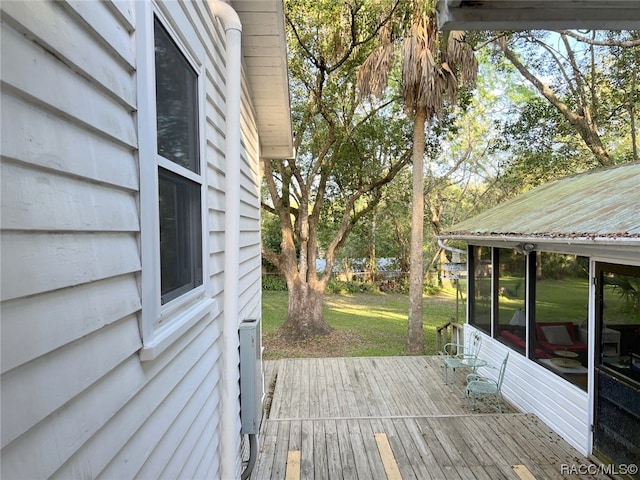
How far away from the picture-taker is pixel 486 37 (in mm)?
10812

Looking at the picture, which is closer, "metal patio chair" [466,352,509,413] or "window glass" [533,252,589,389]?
"window glass" [533,252,589,389]

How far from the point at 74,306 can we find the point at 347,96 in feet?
34.2

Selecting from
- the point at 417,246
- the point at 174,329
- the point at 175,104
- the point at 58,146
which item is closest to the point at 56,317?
the point at 58,146

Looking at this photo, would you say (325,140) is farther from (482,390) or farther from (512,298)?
(482,390)

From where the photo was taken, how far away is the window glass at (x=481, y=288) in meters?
7.15

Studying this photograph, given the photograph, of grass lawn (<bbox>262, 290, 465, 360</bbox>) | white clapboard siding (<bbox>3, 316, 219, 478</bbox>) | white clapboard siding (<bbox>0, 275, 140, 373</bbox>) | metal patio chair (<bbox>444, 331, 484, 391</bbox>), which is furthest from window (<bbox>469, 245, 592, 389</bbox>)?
white clapboard siding (<bbox>0, 275, 140, 373</bbox>)

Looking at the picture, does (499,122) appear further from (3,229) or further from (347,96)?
(3,229)

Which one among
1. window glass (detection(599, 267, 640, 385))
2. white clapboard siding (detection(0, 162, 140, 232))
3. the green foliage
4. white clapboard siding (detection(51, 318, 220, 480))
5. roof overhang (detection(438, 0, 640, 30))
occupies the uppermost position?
roof overhang (detection(438, 0, 640, 30))

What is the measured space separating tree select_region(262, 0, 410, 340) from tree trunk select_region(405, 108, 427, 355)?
5.76 ft

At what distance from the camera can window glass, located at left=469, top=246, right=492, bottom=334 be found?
23.5 feet

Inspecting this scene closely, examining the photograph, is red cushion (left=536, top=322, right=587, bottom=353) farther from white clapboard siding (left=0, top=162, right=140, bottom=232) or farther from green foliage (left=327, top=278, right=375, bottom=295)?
green foliage (left=327, top=278, right=375, bottom=295)

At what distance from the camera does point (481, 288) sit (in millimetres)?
7457

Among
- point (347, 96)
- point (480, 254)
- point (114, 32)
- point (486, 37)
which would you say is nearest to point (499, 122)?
point (486, 37)

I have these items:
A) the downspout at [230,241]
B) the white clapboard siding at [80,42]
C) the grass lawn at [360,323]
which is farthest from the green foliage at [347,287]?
the white clapboard siding at [80,42]
